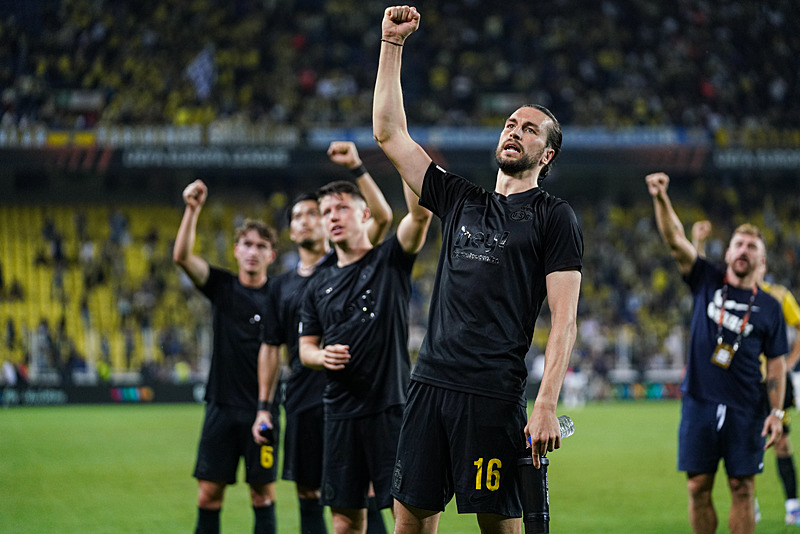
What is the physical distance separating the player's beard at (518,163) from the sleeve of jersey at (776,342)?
126 inches

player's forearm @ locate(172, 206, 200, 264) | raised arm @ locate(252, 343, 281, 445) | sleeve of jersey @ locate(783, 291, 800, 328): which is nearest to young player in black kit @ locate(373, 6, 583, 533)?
raised arm @ locate(252, 343, 281, 445)

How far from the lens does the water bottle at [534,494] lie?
3.84 meters

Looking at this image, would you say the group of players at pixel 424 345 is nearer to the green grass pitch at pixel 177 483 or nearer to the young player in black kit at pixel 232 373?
the young player in black kit at pixel 232 373

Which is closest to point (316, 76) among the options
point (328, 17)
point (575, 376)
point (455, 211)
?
point (328, 17)

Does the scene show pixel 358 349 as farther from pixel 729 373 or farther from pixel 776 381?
pixel 776 381

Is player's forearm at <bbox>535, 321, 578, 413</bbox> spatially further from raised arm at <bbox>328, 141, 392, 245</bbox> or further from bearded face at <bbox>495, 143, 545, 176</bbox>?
raised arm at <bbox>328, 141, 392, 245</bbox>

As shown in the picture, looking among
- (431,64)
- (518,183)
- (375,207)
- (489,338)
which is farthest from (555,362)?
(431,64)

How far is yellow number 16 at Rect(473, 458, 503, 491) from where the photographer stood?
156 inches

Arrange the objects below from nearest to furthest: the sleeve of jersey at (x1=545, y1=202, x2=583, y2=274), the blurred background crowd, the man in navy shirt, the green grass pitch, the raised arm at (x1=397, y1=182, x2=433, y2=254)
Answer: the sleeve of jersey at (x1=545, y1=202, x2=583, y2=274)
the raised arm at (x1=397, y1=182, x2=433, y2=254)
the man in navy shirt
the green grass pitch
the blurred background crowd

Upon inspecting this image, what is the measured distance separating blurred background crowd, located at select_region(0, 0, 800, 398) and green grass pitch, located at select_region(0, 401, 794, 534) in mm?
6778

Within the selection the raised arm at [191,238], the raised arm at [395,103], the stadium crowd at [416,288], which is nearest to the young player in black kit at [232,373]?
the raised arm at [191,238]

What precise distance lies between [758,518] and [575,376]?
15053mm

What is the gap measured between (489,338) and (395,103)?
45.0 inches

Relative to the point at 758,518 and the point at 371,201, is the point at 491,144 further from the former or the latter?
the point at 371,201
